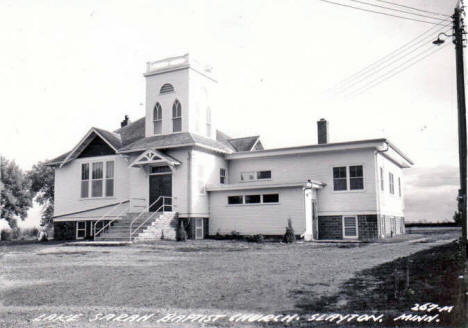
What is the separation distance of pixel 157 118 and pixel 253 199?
7379mm

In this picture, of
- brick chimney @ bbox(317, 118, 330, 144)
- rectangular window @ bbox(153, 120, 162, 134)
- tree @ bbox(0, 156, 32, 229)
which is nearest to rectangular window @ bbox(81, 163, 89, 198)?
rectangular window @ bbox(153, 120, 162, 134)

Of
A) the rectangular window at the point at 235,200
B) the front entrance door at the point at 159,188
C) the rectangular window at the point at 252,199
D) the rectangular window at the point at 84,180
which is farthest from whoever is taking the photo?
the rectangular window at the point at 84,180

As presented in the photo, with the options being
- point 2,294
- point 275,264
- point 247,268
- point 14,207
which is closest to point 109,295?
point 2,294

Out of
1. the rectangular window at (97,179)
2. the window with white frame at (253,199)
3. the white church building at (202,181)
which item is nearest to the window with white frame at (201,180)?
the white church building at (202,181)

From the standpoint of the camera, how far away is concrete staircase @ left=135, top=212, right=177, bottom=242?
2171 cm

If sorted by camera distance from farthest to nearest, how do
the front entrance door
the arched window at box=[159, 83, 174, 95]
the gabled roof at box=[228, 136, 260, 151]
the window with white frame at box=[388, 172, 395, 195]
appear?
the gabled roof at box=[228, 136, 260, 151], the window with white frame at box=[388, 172, 395, 195], the arched window at box=[159, 83, 174, 95], the front entrance door

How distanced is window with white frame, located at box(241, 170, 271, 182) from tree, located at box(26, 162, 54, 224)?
33.2m

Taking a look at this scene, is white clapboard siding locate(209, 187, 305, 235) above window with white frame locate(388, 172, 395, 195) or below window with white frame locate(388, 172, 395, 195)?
below

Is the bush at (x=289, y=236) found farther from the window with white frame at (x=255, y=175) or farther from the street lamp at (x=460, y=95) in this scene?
the street lamp at (x=460, y=95)

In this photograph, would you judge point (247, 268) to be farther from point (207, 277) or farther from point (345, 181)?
point (345, 181)

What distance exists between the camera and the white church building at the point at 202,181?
23.7 m

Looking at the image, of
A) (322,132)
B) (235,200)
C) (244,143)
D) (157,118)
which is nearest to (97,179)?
(157,118)

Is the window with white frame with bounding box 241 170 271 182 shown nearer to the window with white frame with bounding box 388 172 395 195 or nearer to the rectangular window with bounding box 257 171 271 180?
the rectangular window with bounding box 257 171 271 180

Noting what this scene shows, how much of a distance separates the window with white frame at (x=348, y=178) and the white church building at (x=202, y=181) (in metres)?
0.05
